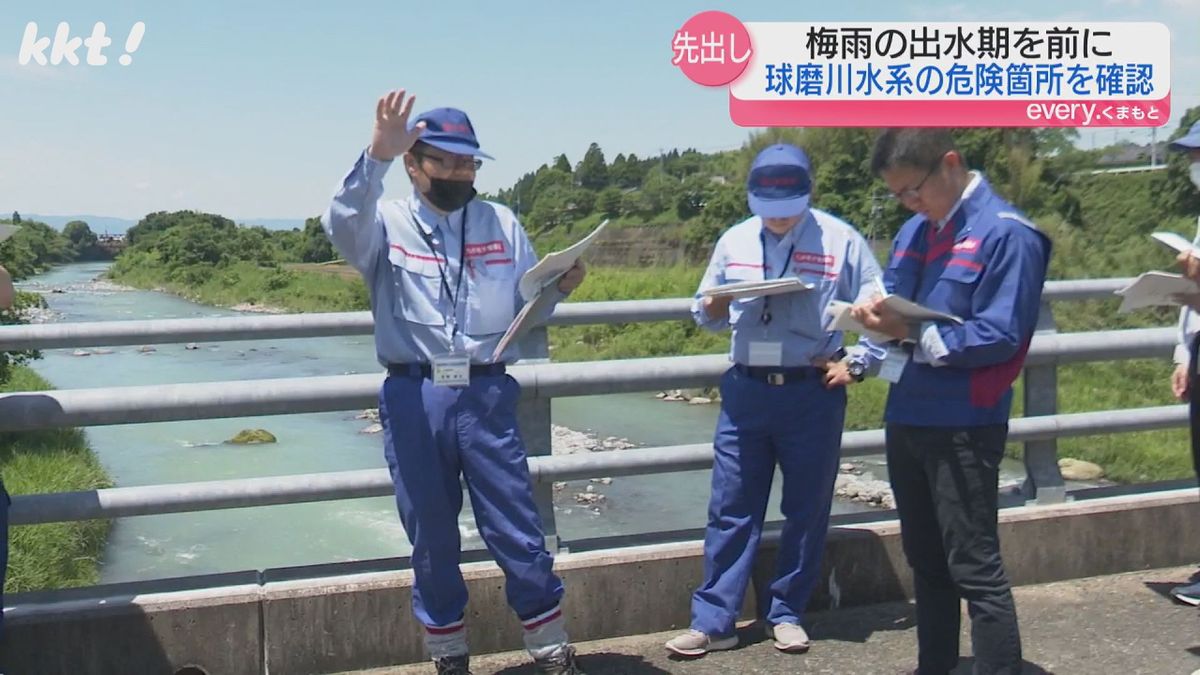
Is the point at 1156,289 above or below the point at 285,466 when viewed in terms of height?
above

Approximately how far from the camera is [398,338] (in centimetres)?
348

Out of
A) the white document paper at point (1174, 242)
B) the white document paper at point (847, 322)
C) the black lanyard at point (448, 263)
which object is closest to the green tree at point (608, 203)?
the white document paper at point (1174, 242)

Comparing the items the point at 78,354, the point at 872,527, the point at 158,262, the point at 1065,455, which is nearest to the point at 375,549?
the point at 872,527

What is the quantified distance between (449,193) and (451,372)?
53cm

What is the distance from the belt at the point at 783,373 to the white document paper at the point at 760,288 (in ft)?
0.91

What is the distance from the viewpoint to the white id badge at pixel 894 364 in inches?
132

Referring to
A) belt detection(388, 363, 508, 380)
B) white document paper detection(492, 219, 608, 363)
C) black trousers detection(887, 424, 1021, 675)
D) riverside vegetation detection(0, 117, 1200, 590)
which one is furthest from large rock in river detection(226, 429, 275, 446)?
black trousers detection(887, 424, 1021, 675)

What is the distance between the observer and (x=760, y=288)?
147 inches

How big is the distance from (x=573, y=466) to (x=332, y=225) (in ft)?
3.75

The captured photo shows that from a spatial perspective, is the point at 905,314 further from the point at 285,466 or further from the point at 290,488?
the point at 285,466

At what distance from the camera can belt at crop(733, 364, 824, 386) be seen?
3.94 m

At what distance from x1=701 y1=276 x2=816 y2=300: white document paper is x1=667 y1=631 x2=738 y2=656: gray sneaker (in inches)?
44.9

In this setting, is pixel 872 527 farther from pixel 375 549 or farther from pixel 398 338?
pixel 375 549

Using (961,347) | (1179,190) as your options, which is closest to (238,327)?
(961,347)
